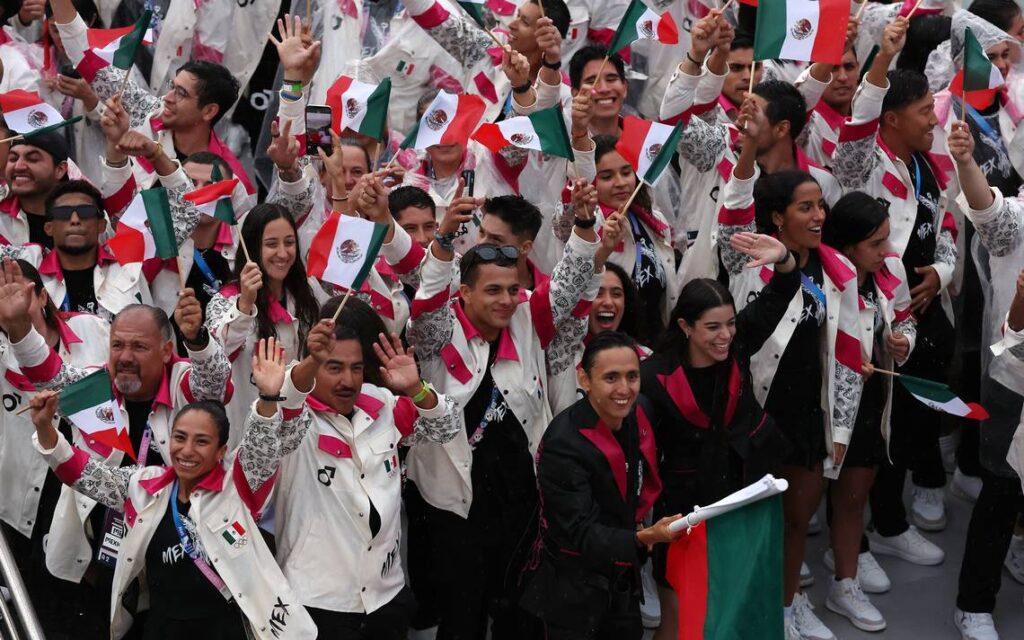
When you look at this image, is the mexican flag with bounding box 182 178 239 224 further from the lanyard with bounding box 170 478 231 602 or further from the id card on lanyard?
the lanyard with bounding box 170 478 231 602

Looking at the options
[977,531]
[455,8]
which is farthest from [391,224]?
[977,531]

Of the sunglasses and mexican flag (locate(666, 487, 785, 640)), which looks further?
the sunglasses

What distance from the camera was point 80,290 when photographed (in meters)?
7.32

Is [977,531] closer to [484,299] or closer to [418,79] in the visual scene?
[484,299]

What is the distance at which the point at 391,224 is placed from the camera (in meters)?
7.08

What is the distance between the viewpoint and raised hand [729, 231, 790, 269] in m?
7.18

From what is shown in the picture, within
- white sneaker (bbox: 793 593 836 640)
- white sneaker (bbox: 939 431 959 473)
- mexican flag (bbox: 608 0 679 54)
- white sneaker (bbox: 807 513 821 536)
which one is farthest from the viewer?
white sneaker (bbox: 939 431 959 473)

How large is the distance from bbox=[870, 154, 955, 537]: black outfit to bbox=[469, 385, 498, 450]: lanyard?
7.32 feet

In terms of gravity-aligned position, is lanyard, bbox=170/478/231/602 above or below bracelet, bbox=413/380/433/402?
below

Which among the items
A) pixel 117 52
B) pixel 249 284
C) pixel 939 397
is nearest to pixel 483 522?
pixel 249 284

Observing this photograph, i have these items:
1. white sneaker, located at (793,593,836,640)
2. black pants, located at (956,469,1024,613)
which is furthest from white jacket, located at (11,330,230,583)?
black pants, located at (956,469,1024,613)

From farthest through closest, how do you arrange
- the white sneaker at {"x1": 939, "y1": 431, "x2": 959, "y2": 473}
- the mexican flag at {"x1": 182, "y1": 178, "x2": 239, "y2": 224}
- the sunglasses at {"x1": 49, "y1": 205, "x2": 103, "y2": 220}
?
the white sneaker at {"x1": 939, "y1": 431, "x2": 959, "y2": 473}, the sunglasses at {"x1": 49, "y1": 205, "x2": 103, "y2": 220}, the mexican flag at {"x1": 182, "y1": 178, "x2": 239, "y2": 224}

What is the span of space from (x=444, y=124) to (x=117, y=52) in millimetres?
1680

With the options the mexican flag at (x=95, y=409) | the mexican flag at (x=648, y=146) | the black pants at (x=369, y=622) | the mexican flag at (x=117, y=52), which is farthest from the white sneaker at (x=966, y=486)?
the mexican flag at (x=117, y=52)
